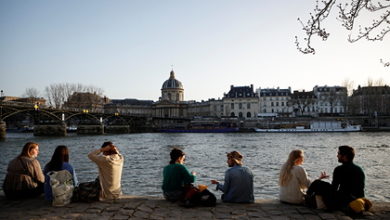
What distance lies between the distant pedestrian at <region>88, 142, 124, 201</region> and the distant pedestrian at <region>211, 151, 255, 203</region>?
2.41 meters

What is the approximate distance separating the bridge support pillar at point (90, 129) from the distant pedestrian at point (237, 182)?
7189 centimetres

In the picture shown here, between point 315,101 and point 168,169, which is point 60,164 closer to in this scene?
point 168,169

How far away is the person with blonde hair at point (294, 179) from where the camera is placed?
6816 mm

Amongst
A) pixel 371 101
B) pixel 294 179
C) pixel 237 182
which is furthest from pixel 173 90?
pixel 294 179

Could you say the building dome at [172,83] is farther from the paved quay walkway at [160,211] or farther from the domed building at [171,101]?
the paved quay walkway at [160,211]

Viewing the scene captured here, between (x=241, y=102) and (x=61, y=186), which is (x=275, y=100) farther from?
(x=61, y=186)

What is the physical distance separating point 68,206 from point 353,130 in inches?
2934

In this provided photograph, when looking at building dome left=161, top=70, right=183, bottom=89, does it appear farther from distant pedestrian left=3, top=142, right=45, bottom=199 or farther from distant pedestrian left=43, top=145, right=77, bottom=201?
distant pedestrian left=43, top=145, right=77, bottom=201

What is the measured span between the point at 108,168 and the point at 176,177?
152cm

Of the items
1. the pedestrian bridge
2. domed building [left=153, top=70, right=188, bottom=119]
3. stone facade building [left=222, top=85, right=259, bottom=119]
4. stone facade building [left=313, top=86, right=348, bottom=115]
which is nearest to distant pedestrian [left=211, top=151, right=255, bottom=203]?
the pedestrian bridge

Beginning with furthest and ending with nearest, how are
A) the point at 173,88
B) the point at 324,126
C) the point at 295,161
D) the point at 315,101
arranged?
the point at 173,88 → the point at 315,101 → the point at 324,126 → the point at 295,161

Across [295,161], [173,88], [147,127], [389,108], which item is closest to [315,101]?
→ [389,108]

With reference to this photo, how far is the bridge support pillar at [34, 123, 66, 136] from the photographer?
206 feet

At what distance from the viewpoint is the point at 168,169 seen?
7.07 meters
